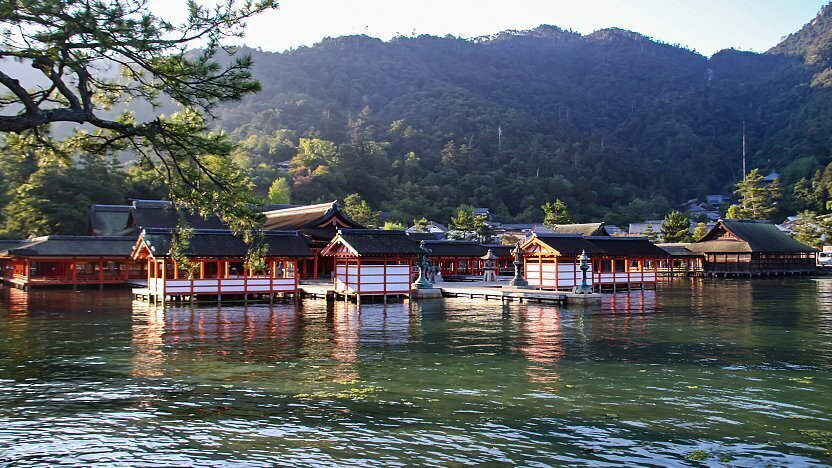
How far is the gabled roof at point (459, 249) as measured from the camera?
6366cm

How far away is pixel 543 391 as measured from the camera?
48.1 feet

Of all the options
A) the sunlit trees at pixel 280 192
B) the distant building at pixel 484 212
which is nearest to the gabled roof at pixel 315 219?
the sunlit trees at pixel 280 192

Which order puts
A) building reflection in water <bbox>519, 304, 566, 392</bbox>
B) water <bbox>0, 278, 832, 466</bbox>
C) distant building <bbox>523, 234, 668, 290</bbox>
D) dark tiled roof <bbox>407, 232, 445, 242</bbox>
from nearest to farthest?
1. water <bbox>0, 278, 832, 466</bbox>
2. building reflection in water <bbox>519, 304, 566, 392</bbox>
3. distant building <bbox>523, 234, 668, 290</bbox>
4. dark tiled roof <bbox>407, 232, 445, 242</bbox>

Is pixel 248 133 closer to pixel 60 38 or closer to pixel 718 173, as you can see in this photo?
pixel 718 173

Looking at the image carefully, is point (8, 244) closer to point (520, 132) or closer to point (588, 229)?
point (588, 229)

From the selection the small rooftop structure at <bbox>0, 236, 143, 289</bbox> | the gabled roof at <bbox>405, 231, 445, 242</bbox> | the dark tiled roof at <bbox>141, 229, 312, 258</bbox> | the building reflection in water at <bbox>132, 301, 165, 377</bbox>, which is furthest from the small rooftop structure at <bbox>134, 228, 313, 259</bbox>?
the gabled roof at <bbox>405, 231, 445, 242</bbox>

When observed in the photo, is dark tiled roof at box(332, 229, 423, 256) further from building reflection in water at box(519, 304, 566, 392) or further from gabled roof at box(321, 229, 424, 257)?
building reflection in water at box(519, 304, 566, 392)

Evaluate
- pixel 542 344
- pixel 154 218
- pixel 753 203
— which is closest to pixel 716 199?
pixel 753 203

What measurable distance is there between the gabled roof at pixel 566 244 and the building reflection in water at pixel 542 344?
371 inches

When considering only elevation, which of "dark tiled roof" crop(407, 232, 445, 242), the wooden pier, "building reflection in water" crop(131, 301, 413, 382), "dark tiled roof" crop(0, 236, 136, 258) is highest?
"dark tiled roof" crop(407, 232, 445, 242)

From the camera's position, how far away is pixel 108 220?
6047 cm

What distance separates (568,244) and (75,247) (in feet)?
115

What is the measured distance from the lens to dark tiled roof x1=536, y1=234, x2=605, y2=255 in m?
42.6

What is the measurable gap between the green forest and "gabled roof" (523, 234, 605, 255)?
142ft
